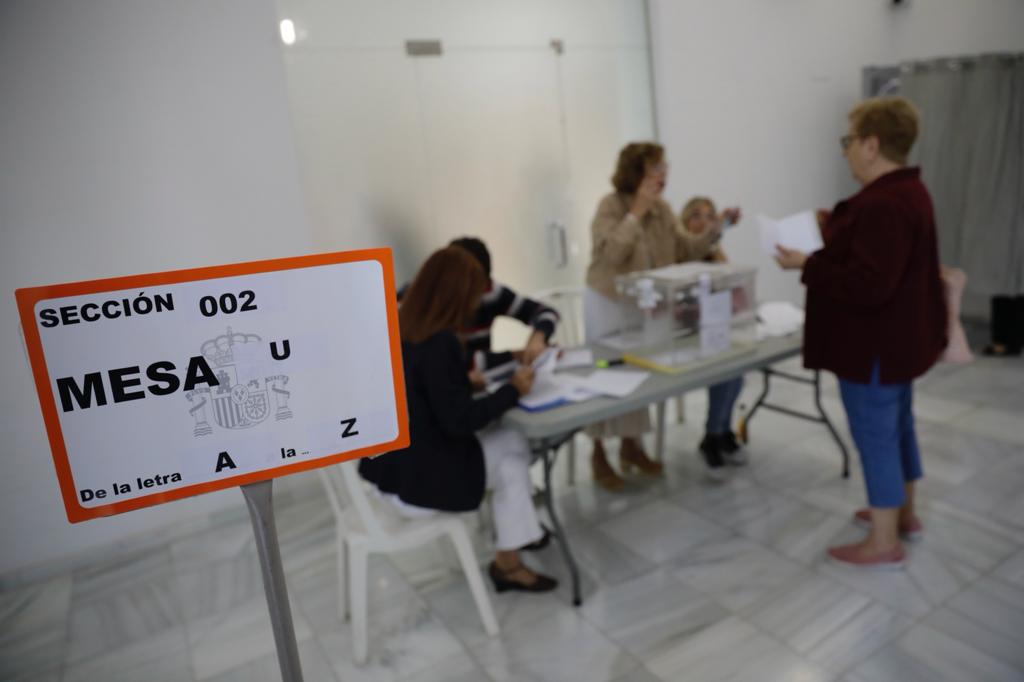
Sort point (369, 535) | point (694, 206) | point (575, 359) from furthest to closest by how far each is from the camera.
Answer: point (694, 206) → point (575, 359) → point (369, 535)

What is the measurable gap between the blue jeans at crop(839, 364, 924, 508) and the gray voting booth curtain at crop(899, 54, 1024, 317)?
2.85 meters

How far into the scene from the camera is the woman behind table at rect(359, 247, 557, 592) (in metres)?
2.11

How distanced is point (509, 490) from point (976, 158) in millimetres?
4065

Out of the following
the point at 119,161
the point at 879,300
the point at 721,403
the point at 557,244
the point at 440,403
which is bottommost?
the point at 721,403

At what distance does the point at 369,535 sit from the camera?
7.25ft

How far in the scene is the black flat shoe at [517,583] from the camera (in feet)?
8.29

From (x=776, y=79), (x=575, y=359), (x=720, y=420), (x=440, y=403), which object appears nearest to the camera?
Result: (x=440, y=403)

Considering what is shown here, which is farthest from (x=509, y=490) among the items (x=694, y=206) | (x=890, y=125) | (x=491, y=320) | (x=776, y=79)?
(x=776, y=79)

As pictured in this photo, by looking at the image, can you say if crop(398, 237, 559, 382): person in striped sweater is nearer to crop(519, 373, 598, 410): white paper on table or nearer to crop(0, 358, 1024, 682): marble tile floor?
crop(519, 373, 598, 410): white paper on table

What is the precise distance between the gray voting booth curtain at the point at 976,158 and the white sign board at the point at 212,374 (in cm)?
483

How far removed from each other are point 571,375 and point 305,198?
1.56 m

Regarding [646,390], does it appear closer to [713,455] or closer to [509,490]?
[509,490]

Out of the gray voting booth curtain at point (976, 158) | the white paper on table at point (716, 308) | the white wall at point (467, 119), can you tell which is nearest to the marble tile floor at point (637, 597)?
the white paper on table at point (716, 308)

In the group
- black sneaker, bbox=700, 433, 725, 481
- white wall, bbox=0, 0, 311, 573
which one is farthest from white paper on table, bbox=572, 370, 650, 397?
white wall, bbox=0, 0, 311, 573
